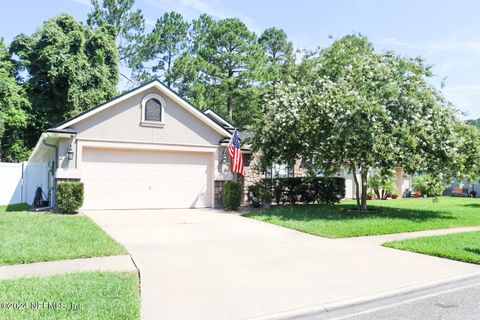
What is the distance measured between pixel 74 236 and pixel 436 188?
11.4 m

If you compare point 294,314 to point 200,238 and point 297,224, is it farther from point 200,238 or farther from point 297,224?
point 297,224

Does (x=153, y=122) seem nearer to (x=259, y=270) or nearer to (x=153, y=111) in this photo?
(x=153, y=111)

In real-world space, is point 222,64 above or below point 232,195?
above

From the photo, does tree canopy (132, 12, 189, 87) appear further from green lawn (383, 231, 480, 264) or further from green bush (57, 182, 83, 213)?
green lawn (383, 231, 480, 264)

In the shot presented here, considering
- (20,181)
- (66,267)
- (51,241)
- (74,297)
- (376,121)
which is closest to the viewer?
(74,297)

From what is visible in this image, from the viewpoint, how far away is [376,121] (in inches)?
487

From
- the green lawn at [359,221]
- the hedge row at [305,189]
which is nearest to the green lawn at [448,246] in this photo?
the green lawn at [359,221]

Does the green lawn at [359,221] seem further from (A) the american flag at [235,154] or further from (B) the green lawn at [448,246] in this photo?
(A) the american flag at [235,154]

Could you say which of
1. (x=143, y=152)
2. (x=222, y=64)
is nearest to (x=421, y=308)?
(x=143, y=152)

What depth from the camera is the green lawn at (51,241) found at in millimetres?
7020

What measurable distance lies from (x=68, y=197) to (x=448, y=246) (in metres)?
11.4

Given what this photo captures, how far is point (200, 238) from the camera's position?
9.38m

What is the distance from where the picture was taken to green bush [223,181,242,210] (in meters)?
15.5

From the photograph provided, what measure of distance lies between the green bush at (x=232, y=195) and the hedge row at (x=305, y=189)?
214 cm
